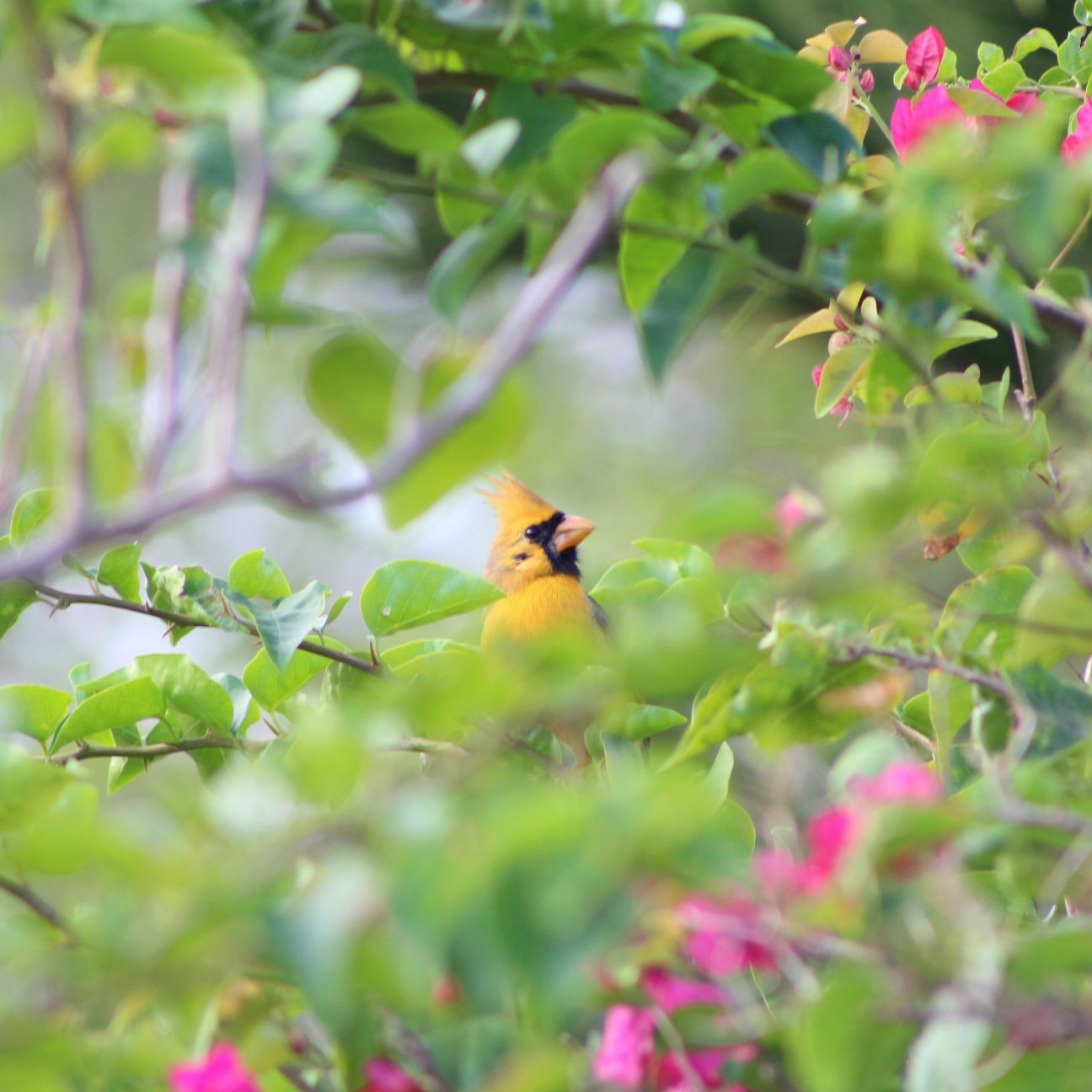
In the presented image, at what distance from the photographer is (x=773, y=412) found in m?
9.52

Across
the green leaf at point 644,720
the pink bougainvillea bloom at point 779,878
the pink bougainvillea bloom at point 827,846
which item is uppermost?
the pink bougainvillea bloom at point 827,846

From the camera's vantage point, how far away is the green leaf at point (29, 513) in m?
1.44

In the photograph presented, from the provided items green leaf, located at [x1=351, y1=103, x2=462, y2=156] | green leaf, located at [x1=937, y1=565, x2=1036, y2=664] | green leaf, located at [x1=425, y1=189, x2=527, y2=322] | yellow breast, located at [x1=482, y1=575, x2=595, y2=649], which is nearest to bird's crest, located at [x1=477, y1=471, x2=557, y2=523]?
yellow breast, located at [x1=482, y1=575, x2=595, y2=649]

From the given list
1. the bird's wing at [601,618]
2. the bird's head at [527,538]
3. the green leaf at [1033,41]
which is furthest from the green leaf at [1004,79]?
the bird's head at [527,538]

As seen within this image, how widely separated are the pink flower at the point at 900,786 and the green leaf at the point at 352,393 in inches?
13.2

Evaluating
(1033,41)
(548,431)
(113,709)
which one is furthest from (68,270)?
(548,431)

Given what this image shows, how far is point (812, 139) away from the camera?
1142mm

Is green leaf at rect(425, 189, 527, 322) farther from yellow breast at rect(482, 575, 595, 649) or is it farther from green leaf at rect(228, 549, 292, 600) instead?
yellow breast at rect(482, 575, 595, 649)

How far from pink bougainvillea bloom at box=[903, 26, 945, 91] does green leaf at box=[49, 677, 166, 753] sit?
111cm

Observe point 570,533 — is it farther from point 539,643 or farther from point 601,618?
point 539,643

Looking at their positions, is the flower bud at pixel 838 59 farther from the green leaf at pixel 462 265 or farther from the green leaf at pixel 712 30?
the green leaf at pixel 462 265

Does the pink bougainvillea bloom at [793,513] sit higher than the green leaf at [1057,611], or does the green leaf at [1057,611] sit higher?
the pink bougainvillea bloom at [793,513]

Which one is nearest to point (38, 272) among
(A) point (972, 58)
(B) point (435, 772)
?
(A) point (972, 58)

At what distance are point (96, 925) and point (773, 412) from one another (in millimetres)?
9023
